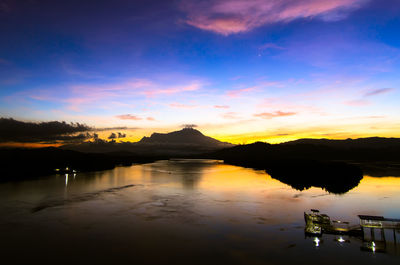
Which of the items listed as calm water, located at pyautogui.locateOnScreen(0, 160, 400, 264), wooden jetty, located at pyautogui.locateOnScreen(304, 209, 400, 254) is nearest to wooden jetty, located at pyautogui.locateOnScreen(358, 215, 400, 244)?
wooden jetty, located at pyautogui.locateOnScreen(304, 209, 400, 254)

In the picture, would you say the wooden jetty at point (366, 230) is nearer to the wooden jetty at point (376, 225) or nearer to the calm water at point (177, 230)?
the wooden jetty at point (376, 225)

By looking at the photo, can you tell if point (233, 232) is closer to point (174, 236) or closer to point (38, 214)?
point (174, 236)

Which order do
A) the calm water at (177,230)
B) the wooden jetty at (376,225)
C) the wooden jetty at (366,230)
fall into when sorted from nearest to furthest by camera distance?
the calm water at (177,230) → the wooden jetty at (366,230) → the wooden jetty at (376,225)

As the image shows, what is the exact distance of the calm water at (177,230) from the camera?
58.9ft

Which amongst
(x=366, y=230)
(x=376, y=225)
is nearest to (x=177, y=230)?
(x=376, y=225)

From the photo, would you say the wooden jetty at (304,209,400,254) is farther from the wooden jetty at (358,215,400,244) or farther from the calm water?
the calm water

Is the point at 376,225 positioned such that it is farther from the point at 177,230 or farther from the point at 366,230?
the point at 177,230

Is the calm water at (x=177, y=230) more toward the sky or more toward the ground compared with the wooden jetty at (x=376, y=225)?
more toward the ground

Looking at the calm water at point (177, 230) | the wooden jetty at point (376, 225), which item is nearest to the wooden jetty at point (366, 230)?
the wooden jetty at point (376, 225)

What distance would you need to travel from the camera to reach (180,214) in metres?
30.0

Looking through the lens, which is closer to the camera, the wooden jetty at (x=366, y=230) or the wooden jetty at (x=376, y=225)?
the wooden jetty at (x=366, y=230)

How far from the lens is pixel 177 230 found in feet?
78.4

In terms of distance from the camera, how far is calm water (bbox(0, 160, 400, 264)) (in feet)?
58.9

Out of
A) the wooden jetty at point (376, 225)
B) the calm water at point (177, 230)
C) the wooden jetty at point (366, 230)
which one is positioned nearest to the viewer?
the calm water at point (177, 230)
